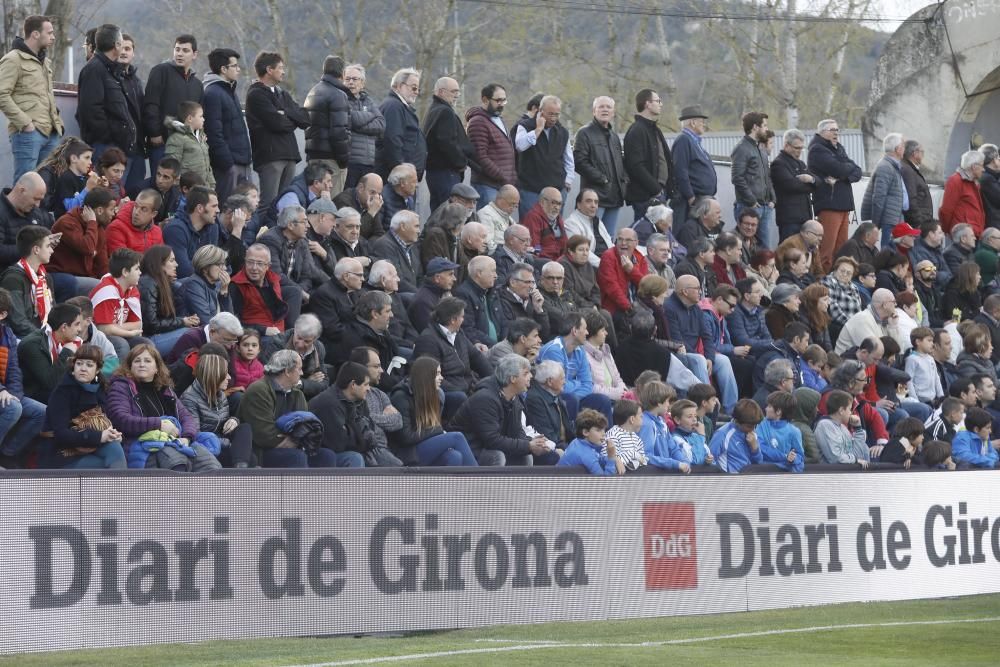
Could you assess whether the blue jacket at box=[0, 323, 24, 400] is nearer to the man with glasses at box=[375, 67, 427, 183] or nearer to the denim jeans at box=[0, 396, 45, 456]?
the denim jeans at box=[0, 396, 45, 456]

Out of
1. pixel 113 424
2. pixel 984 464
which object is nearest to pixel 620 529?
pixel 113 424

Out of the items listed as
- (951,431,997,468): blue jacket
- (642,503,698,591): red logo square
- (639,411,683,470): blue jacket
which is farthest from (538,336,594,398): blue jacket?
(951,431,997,468): blue jacket

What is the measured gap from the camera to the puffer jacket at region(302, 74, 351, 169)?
16891 millimetres

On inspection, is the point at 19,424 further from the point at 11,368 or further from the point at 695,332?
the point at 695,332

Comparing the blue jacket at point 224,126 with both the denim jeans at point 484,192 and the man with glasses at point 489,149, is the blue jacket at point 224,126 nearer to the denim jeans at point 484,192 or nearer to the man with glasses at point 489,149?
the man with glasses at point 489,149

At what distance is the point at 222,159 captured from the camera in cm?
1605

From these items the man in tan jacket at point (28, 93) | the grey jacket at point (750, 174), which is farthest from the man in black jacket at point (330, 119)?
the grey jacket at point (750, 174)

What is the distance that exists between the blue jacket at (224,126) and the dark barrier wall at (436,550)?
5351 mm

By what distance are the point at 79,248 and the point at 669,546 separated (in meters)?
5.24

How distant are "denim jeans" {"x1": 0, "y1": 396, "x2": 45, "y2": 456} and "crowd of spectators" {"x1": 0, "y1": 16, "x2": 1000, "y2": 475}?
0.02 m

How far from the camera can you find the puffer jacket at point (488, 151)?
18.5m

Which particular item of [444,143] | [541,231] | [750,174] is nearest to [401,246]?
[444,143]

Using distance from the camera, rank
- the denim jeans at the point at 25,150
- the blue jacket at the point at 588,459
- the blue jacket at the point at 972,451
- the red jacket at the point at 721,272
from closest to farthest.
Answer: the blue jacket at the point at 588,459 → the denim jeans at the point at 25,150 → the blue jacket at the point at 972,451 → the red jacket at the point at 721,272

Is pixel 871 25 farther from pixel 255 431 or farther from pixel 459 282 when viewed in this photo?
pixel 255 431
